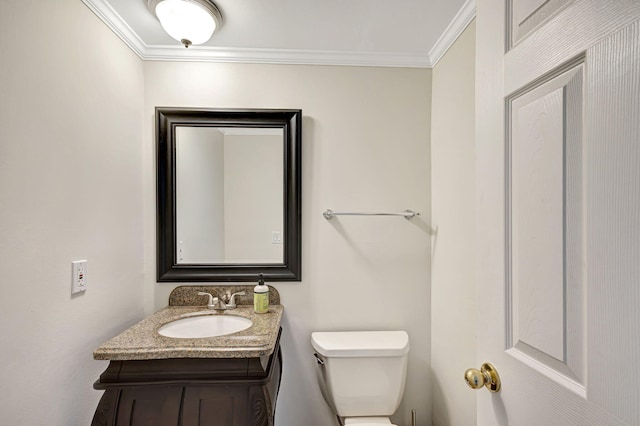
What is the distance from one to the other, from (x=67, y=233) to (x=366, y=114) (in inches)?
57.4

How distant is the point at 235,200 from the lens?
1761 millimetres

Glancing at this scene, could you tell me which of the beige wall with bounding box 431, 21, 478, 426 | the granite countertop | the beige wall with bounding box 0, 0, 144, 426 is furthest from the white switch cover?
the beige wall with bounding box 431, 21, 478, 426

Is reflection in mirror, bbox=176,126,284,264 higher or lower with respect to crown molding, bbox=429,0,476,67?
lower

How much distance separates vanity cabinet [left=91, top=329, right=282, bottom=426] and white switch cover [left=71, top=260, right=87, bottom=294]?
30 cm

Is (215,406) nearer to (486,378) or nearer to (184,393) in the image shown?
(184,393)

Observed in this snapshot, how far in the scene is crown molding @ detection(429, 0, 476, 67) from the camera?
1.37 metres

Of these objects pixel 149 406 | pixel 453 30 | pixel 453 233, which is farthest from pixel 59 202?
pixel 453 30

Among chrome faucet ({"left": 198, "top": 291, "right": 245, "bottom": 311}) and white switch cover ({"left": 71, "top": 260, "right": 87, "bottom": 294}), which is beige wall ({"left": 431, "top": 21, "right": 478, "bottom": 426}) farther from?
white switch cover ({"left": 71, "top": 260, "right": 87, "bottom": 294})

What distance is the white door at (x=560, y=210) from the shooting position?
47 cm

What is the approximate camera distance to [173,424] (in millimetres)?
1189

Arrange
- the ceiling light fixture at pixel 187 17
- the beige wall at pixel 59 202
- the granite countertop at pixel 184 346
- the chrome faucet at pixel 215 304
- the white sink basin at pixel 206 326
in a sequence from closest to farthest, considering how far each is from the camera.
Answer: the beige wall at pixel 59 202 → the granite countertop at pixel 184 346 → the ceiling light fixture at pixel 187 17 → the white sink basin at pixel 206 326 → the chrome faucet at pixel 215 304

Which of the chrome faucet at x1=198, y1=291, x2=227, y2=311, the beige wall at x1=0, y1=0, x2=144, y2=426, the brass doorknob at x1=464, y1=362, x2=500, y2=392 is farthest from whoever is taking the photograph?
the chrome faucet at x1=198, y1=291, x2=227, y2=311

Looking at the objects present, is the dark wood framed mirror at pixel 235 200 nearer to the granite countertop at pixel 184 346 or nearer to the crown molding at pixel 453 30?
the granite countertop at pixel 184 346

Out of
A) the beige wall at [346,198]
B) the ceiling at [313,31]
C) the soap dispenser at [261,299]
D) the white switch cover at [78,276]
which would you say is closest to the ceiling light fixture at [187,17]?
the ceiling at [313,31]
